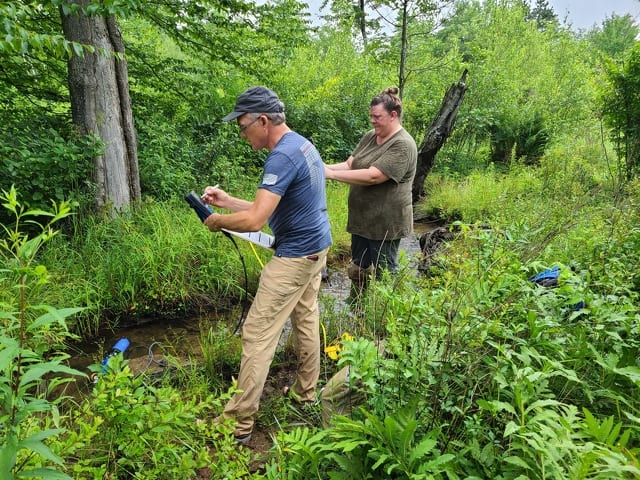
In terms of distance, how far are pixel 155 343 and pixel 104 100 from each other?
2876 mm

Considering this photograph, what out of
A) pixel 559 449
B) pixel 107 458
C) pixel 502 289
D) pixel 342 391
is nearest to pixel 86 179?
pixel 107 458

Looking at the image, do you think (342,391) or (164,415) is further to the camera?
(342,391)

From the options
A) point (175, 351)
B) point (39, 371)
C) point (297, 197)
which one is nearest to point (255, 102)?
point (297, 197)

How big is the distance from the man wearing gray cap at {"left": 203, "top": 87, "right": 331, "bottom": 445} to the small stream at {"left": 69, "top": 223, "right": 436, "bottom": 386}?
3.31ft

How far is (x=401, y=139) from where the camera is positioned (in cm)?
321

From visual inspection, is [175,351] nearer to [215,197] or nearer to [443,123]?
[215,197]

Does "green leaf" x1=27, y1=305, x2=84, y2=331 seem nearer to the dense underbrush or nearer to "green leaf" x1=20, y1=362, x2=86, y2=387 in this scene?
the dense underbrush

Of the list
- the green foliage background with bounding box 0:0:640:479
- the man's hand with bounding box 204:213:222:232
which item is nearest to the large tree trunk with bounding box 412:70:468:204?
the green foliage background with bounding box 0:0:640:479

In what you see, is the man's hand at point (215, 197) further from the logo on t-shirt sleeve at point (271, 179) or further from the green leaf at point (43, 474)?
the green leaf at point (43, 474)

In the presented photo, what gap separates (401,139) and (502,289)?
170 cm

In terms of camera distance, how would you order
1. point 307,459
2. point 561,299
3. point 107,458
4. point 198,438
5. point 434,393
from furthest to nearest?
1. point 198,438
2. point 561,299
3. point 107,458
4. point 307,459
5. point 434,393

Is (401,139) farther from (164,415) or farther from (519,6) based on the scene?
(519,6)

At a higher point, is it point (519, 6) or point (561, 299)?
point (519, 6)

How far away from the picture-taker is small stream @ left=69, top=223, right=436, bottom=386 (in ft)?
11.1
